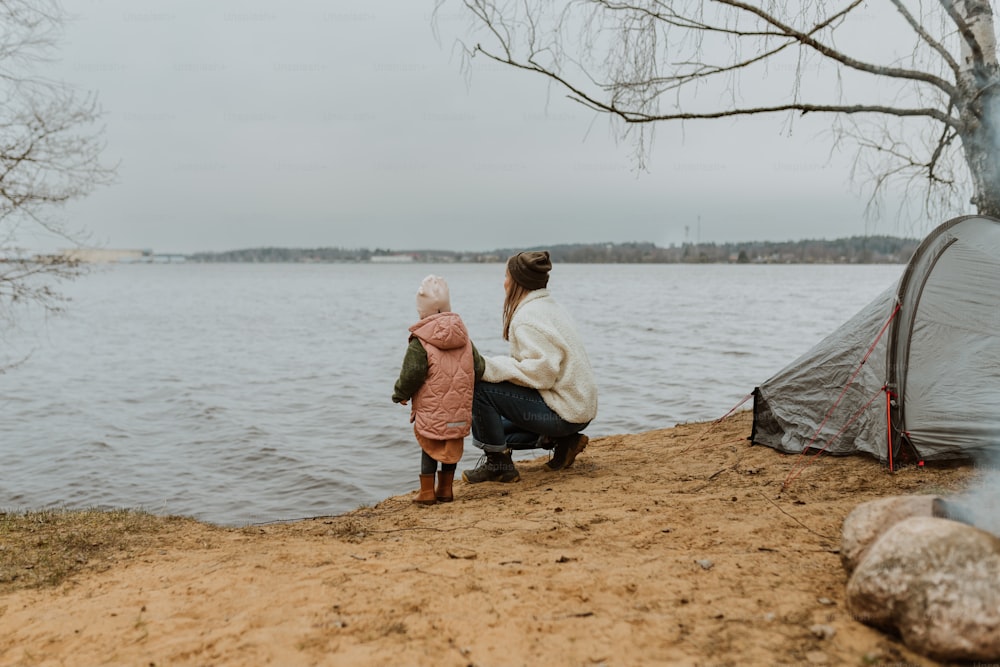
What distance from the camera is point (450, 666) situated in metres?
2.76

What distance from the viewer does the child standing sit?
210 inches

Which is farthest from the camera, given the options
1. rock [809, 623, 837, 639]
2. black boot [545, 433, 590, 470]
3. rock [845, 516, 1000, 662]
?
black boot [545, 433, 590, 470]

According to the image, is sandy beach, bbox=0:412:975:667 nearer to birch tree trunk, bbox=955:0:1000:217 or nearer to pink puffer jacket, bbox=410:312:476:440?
pink puffer jacket, bbox=410:312:476:440

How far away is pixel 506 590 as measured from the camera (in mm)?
3414

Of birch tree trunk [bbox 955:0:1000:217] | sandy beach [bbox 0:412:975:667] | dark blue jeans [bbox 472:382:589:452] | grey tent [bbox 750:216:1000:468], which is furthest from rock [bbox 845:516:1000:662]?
birch tree trunk [bbox 955:0:1000:217]

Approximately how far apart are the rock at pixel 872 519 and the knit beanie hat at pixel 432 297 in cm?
309

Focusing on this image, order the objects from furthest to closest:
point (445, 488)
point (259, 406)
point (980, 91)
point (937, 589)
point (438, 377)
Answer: point (259, 406) < point (445, 488) < point (438, 377) < point (980, 91) < point (937, 589)

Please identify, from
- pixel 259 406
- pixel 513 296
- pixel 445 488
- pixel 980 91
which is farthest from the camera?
pixel 259 406

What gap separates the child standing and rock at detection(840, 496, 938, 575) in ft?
9.30

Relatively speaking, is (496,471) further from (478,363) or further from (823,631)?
(823,631)

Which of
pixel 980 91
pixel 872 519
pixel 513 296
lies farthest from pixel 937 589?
pixel 980 91

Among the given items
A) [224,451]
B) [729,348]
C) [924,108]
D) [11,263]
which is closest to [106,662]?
[11,263]

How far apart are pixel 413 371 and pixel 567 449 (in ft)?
6.07

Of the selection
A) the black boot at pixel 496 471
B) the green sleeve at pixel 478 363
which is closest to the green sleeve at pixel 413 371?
the green sleeve at pixel 478 363
